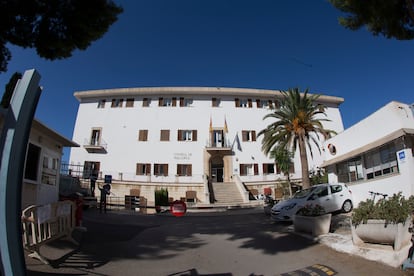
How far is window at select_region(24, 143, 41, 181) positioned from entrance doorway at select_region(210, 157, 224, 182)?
23468 mm

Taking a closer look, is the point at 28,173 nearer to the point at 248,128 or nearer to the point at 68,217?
the point at 68,217

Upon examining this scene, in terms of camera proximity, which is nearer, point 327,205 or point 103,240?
point 103,240

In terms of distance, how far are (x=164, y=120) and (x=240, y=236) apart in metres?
25.0

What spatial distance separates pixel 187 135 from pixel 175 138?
1.64 meters

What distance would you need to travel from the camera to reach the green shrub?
536 cm

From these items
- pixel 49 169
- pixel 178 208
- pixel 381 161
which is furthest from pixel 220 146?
pixel 178 208

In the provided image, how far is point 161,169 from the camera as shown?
30.4m

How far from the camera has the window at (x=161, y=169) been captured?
30.1m

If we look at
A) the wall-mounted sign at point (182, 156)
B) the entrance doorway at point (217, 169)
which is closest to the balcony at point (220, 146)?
the entrance doorway at point (217, 169)

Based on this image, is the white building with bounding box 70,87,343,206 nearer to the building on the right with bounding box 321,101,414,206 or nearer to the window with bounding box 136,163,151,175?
the window with bounding box 136,163,151,175

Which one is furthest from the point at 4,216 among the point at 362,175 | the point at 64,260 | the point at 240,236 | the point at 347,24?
the point at 362,175

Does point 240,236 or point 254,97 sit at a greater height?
point 254,97

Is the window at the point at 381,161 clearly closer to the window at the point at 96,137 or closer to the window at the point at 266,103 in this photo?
the window at the point at 266,103

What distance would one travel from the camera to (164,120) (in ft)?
106
